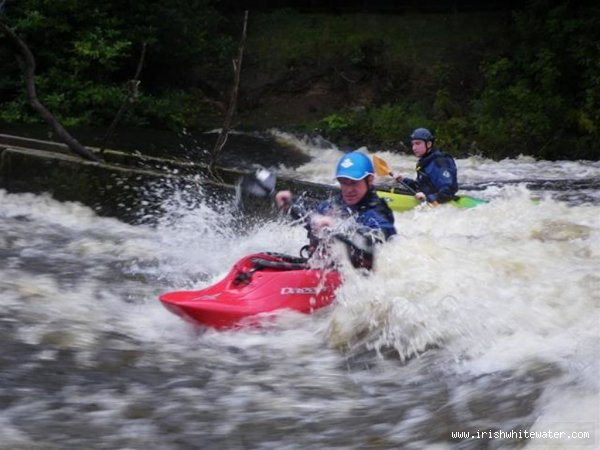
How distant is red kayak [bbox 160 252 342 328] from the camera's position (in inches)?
182

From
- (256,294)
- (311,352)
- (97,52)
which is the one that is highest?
(97,52)

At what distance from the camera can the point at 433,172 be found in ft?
25.6

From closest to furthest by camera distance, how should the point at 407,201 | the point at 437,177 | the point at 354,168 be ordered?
the point at 354,168, the point at 437,177, the point at 407,201

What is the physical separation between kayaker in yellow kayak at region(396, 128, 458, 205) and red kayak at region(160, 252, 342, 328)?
2.88 meters

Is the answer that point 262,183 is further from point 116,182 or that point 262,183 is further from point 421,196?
point 116,182

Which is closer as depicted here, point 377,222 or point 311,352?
point 311,352

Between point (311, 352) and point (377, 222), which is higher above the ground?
point (377, 222)

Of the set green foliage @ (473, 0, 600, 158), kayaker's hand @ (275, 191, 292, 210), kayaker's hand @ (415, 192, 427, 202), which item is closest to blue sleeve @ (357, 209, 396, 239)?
kayaker's hand @ (275, 191, 292, 210)

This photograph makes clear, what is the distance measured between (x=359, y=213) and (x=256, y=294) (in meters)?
0.87

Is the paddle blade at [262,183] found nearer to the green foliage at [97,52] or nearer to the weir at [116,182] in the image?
the weir at [116,182]

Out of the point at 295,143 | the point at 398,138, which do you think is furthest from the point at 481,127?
the point at 295,143

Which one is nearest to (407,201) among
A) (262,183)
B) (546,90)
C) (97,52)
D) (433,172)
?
(433,172)

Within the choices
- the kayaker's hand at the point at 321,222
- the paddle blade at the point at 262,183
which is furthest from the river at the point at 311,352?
the paddle blade at the point at 262,183

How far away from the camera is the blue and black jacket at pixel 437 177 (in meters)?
7.68
